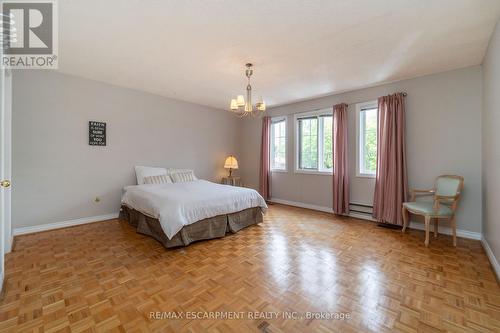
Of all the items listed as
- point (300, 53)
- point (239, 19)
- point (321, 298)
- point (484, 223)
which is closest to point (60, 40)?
point (239, 19)

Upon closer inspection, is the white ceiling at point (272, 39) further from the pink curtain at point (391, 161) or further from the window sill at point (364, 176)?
the window sill at point (364, 176)

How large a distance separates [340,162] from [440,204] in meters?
1.71

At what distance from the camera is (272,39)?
2480 mm

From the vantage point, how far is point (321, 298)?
183 centimetres

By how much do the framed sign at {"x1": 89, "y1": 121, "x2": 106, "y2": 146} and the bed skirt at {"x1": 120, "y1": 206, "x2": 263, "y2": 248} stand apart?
132 centimetres

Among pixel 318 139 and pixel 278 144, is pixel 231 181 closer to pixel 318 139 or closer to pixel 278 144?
pixel 278 144

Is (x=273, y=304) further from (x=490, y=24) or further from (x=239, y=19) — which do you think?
(x=490, y=24)

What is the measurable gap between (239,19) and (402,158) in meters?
3.39

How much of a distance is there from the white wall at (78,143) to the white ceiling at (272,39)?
0.47 metres

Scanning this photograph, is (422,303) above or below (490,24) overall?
below

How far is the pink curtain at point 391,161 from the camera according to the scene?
12.0ft

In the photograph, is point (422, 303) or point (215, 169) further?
point (215, 169)

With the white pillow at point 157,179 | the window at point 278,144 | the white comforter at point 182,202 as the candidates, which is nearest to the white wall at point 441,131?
the window at point 278,144

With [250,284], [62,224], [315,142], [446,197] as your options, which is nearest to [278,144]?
[315,142]
